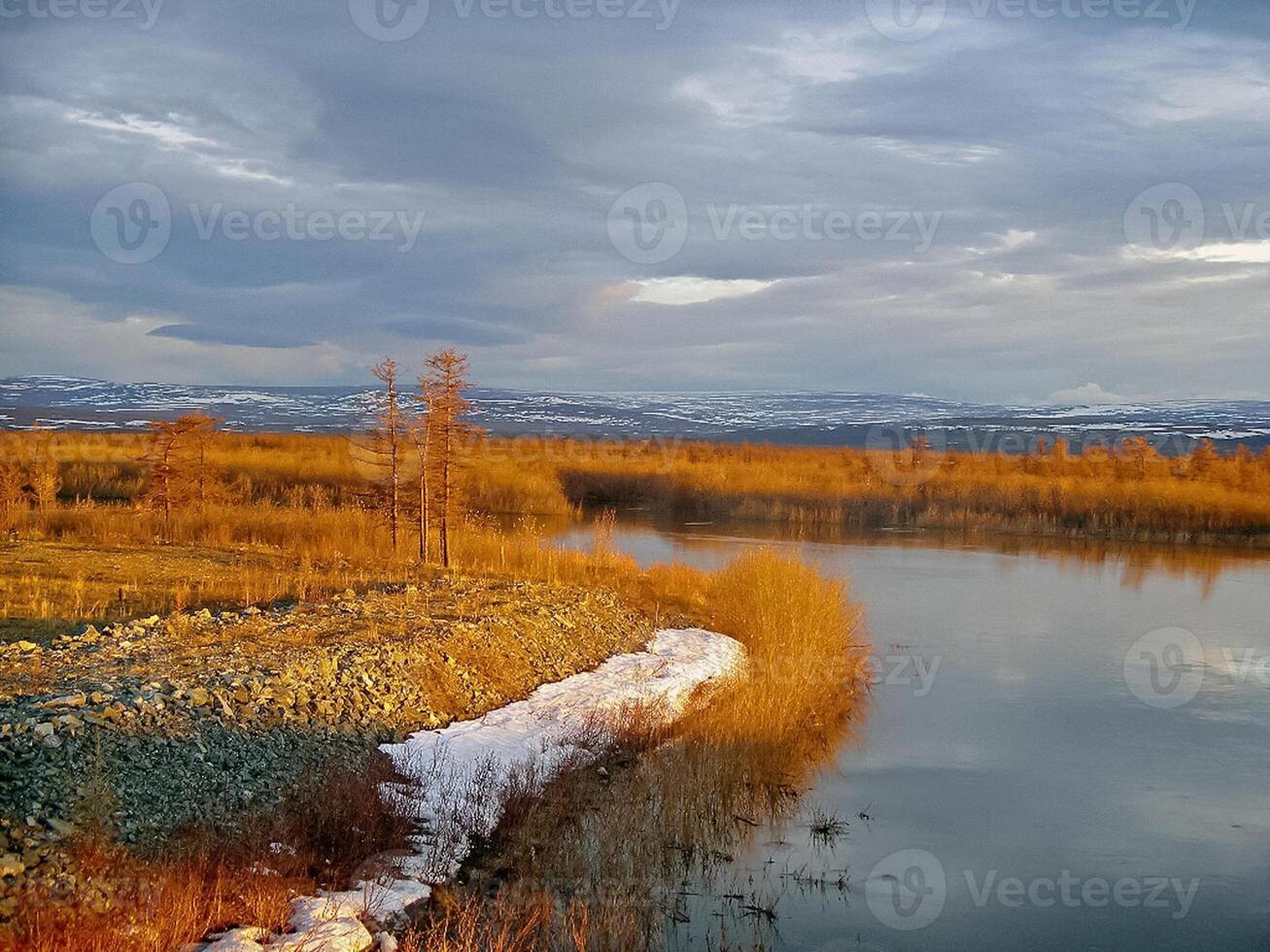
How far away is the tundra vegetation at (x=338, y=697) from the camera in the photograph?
6520mm

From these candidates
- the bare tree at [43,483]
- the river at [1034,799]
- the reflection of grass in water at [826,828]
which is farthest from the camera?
the bare tree at [43,483]

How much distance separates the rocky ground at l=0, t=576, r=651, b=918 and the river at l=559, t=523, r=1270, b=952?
122 inches

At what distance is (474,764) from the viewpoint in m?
9.10

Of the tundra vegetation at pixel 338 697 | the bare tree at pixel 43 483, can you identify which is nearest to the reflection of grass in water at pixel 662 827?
the tundra vegetation at pixel 338 697

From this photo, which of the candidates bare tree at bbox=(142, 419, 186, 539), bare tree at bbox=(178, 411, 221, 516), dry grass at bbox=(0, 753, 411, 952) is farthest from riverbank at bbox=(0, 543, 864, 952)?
bare tree at bbox=(178, 411, 221, 516)

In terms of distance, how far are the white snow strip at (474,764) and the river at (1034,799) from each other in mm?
1700

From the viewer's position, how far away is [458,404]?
17625 mm

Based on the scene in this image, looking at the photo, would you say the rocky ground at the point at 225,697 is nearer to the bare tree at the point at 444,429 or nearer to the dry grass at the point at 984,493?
the bare tree at the point at 444,429

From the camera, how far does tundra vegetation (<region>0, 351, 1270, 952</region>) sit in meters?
6.52

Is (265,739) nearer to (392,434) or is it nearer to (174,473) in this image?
(392,434)

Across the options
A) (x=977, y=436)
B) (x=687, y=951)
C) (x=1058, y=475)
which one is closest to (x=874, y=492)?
(x=1058, y=475)

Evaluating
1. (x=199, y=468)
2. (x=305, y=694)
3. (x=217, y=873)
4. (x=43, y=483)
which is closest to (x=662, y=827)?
(x=305, y=694)

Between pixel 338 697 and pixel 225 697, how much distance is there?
3.75 ft

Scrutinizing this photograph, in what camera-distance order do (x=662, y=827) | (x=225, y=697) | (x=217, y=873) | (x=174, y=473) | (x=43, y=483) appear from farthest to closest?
1. (x=43, y=483)
2. (x=174, y=473)
3. (x=662, y=827)
4. (x=225, y=697)
5. (x=217, y=873)
